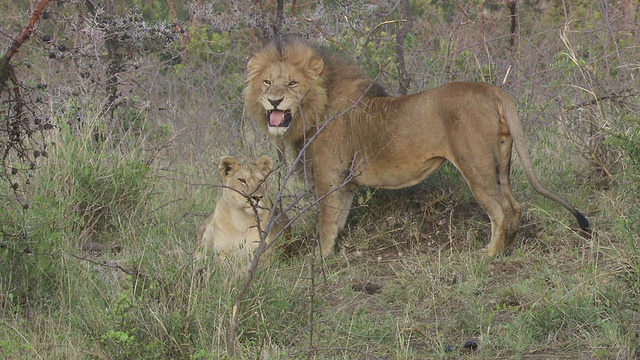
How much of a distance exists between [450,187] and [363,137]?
0.70 metres

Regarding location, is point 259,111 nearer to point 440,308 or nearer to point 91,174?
point 91,174

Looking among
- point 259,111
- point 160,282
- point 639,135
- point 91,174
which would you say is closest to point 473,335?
point 639,135

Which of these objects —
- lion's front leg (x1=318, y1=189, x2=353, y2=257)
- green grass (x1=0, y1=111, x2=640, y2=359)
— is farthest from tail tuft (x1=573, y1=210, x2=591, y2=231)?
lion's front leg (x1=318, y1=189, x2=353, y2=257)

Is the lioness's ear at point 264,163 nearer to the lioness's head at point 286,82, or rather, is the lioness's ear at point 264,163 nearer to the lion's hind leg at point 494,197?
the lioness's head at point 286,82

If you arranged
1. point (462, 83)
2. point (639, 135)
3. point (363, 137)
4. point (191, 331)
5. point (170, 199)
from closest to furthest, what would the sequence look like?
point (191, 331) → point (639, 135) → point (462, 83) → point (363, 137) → point (170, 199)

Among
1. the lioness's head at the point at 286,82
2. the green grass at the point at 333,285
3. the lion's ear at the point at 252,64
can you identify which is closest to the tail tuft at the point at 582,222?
the green grass at the point at 333,285

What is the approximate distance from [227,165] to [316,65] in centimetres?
91

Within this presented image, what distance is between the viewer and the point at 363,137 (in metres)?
5.52

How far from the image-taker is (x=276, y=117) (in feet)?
18.1

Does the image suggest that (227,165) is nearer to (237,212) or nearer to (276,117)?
(237,212)

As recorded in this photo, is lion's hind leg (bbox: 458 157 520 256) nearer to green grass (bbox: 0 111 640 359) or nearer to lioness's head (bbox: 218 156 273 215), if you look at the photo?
green grass (bbox: 0 111 640 359)

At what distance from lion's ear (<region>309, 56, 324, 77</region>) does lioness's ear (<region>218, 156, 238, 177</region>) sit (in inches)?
32.9

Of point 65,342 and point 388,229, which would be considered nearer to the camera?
point 65,342

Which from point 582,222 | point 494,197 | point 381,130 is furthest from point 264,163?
point 582,222
